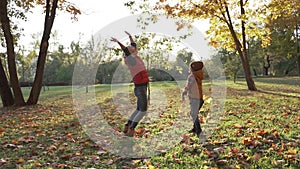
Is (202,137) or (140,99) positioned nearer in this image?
(140,99)

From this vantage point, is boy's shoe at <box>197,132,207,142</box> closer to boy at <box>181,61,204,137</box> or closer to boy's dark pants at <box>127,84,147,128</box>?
boy at <box>181,61,204,137</box>

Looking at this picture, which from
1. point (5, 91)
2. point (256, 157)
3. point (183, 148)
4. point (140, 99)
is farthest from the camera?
point (5, 91)

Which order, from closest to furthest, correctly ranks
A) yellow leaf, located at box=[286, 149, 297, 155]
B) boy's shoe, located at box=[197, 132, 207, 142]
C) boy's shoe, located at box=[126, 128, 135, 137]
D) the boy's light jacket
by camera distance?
yellow leaf, located at box=[286, 149, 297, 155]
boy's shoe, located at box=[197, 132, 207, 142]
the boy's light jacket
boy's shoe, located at box=[126, 128, 135, 137]

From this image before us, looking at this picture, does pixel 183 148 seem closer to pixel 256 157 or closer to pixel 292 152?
pixel 256 157

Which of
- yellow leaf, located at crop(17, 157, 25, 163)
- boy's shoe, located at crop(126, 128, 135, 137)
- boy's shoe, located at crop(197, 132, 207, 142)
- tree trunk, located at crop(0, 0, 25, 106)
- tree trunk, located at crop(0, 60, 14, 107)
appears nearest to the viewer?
yellow leaf, located at crop(17, 157, 25, 163)

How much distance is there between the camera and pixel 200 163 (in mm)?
4621

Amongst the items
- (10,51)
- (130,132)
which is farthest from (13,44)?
(130,132)

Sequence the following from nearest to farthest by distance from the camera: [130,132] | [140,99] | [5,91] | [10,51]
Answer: [140,99]
[130,132]
[10,51]
[5,91]

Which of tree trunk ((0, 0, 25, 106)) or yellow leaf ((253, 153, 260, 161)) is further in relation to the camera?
tree trunk ((0, 0, 25, 106))

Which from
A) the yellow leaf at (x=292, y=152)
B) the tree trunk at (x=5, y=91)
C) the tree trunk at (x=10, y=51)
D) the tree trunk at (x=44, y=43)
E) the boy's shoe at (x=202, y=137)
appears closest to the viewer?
the yellow leaf at (x=292, y=152)

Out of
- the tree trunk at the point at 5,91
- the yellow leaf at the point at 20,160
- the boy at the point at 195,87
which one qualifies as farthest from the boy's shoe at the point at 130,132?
the tree trunk at the point at 5,91

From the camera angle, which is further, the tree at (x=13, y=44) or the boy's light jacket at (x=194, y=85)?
the tree at (x=13, y=44)

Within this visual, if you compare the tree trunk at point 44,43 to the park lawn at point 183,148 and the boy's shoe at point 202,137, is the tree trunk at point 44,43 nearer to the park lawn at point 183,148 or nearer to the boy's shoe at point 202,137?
the park lawn at point 183,148

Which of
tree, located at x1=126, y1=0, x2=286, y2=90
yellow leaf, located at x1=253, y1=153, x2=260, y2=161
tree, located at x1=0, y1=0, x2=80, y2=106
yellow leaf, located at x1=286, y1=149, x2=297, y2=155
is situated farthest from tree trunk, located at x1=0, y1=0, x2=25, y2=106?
yellow leaf, located at x1=286, y1=149, x2=297, y2=155
